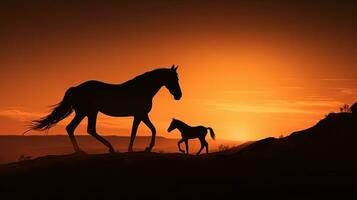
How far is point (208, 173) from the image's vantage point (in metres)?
14.4

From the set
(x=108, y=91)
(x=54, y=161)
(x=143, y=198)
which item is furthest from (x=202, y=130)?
(x=143, y=198)

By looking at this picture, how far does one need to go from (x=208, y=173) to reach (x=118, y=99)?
16.2 feet

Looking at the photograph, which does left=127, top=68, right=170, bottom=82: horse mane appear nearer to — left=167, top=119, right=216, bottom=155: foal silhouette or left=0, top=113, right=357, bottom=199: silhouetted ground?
left=0, top=113, right=357, bottom=199: silhouetted ground

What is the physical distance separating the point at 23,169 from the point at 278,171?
8287mm

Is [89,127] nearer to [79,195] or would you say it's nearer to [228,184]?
[79,195]

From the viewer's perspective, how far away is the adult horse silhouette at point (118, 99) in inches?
Result: 689

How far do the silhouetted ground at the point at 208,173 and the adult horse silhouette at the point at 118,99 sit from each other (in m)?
1.34

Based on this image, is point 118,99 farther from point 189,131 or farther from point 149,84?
point 189,131

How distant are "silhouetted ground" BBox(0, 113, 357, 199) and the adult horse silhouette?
134 centimetres

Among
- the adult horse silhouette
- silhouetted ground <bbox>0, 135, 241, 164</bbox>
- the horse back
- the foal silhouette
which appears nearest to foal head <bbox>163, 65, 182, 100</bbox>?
the adult horse silhouette

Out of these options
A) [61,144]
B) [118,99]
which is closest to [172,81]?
[118,99]

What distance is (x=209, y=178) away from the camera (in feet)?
45.1

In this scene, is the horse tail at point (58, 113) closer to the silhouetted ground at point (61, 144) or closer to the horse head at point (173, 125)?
the horse head at point (173, 125)

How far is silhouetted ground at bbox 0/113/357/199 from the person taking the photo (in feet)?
41.2
